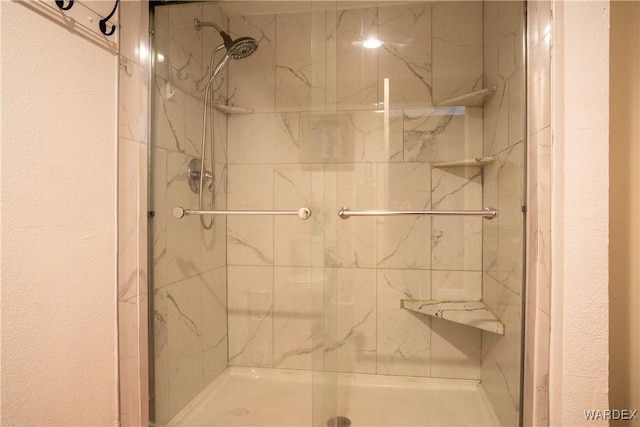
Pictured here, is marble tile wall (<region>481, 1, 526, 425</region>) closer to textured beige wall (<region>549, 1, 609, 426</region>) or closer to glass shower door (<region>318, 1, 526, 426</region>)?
glass shower door (<region>318, 1, 526, 426</region>)

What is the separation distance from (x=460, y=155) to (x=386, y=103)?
1.36 ft

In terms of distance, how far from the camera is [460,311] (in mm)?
1396

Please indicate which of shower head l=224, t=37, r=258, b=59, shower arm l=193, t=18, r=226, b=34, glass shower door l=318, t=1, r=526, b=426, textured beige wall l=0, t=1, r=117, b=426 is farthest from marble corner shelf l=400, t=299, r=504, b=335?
shower arm l=193, t=18, r=226, b=34

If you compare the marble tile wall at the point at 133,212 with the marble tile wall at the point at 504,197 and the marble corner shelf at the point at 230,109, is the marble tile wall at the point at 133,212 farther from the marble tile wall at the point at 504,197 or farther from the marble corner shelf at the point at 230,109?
the marble tile wall at the point at 504,197

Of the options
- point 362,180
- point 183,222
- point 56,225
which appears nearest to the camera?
point 56,225

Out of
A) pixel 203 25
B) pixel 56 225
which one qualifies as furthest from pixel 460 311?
pixel 203 25

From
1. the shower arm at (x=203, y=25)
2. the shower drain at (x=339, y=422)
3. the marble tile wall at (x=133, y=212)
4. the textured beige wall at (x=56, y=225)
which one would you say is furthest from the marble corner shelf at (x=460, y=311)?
the shower arm at (x=203, y=25)

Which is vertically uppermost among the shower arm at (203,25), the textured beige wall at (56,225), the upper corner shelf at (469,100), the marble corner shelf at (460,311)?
the shower arm at (203,25)

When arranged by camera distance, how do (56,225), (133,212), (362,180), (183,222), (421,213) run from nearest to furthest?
(56,225)
(133,212)
(421,213)
(183,222)
(362,180)

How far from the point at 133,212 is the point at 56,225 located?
27cm

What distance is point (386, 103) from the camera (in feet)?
4.66

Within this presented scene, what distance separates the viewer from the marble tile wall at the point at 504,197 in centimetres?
107

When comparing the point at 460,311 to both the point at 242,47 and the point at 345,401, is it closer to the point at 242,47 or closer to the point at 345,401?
the point at 345,401

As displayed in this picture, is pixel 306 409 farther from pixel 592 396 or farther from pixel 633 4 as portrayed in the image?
pixel 633 4
